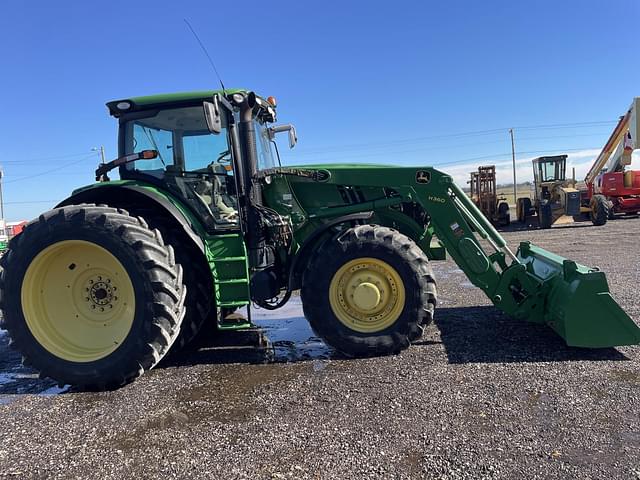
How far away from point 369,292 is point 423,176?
1405 mm

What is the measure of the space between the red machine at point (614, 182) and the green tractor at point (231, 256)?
52.6 feet

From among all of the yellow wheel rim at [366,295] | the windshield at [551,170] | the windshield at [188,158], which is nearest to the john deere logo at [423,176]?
the yellow wheel rim at [366,295]

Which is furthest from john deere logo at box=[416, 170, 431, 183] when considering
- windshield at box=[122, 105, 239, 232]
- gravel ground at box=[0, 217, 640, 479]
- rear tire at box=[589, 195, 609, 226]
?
rear tire at box=[589, 195, 609, 226]

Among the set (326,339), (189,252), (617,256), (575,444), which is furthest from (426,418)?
(617,256)

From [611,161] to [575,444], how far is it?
72.1 feet

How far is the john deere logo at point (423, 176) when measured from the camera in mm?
5023

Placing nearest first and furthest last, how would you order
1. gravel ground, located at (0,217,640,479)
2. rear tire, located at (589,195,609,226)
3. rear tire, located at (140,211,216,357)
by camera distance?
gravel ground, located at (0,217,640,479) < rear tire, located at (140,211,216,357) < rear tire, located at (589,195,609,226)

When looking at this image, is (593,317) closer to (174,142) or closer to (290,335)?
(290,335)

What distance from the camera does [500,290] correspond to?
479 cm

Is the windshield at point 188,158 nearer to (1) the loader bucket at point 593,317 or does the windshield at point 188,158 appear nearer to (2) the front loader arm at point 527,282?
(2) the front loader arm at point 527,282

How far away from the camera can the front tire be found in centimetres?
455

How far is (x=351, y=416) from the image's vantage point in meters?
3.41

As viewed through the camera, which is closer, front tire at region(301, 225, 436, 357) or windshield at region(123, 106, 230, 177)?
Answer: front tire at region(301, 225, 436, 357)

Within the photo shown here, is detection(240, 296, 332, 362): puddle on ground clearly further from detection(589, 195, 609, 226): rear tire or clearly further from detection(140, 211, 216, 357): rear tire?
detection(589, 195, 609, 226): rear tire
